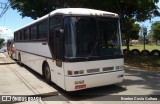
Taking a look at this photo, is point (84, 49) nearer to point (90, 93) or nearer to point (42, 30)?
point (90, 93)

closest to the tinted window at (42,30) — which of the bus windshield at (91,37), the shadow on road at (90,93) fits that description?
the bus windshield at (91,37)

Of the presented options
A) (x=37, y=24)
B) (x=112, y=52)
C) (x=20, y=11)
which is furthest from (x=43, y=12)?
(x=112, y=52)

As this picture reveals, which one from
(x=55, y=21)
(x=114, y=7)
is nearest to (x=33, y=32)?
(x=55, y=21)

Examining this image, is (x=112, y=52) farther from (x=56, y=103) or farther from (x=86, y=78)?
(x=56, y=103)

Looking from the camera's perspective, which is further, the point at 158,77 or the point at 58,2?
the point at 58,2

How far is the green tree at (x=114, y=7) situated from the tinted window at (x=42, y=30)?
33.9 ft

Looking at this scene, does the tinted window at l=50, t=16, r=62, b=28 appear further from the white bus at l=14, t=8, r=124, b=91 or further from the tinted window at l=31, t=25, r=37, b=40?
the tinted window at l=31, t=25, r=37, b=40

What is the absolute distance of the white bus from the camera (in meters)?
8.59

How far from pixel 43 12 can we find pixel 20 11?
3467 millimetres

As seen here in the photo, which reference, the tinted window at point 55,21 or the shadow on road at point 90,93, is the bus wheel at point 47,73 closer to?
the shadow on road at point 90,93

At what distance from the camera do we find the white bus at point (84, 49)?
28.2 feet

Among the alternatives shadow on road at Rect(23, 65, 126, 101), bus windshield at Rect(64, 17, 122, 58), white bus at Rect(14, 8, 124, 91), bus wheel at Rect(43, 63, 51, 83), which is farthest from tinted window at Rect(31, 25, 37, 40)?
bus windshield at Rect(64, 17, 122, 58)

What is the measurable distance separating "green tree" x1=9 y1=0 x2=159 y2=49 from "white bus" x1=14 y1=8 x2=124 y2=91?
38.8ft

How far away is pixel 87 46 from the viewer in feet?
29.0
